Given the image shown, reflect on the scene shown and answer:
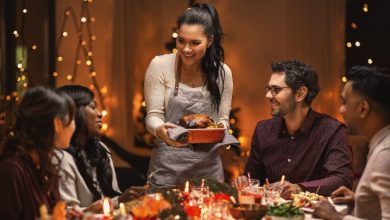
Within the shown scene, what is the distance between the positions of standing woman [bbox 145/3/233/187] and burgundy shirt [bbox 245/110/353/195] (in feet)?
1.00

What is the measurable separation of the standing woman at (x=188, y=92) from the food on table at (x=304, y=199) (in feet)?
2.11

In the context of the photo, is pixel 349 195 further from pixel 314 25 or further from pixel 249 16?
pixel 249 16

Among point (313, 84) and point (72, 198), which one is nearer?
point (72, 198)

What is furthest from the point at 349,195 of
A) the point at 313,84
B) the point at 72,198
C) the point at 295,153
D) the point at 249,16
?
the point at 249,16

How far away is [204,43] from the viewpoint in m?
4.07

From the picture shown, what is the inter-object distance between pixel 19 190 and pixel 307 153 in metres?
1.87

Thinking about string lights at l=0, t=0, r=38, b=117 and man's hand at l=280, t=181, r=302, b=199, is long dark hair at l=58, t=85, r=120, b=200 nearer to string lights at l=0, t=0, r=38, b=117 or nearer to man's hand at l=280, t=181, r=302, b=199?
man's hand at l=280, t=181, r=302, b=199

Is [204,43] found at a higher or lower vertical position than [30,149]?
higher

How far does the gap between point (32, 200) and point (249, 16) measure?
5.05m

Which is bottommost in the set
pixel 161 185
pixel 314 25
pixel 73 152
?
pixel 161 185

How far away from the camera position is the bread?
3781 mm

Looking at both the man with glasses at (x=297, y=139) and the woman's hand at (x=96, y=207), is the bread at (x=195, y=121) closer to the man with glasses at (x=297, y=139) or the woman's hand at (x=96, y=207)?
the man with glasses at (x=297, y=139)

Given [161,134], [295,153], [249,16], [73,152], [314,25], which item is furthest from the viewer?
[249,16]

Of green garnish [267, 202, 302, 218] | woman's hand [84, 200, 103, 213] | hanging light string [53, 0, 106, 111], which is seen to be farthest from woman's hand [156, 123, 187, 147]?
hanging light string [53, 0, 106, 111]
